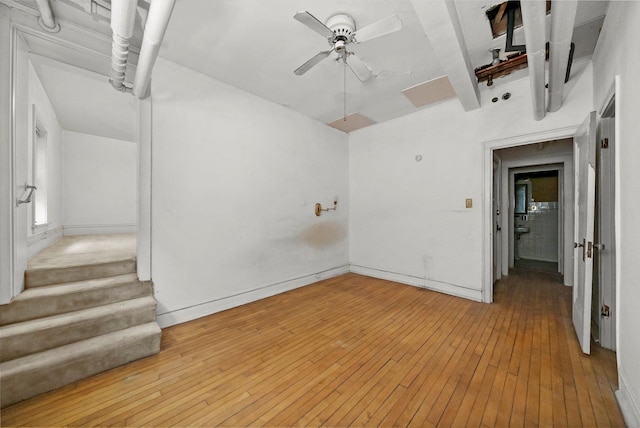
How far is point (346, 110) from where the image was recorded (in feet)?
13.3

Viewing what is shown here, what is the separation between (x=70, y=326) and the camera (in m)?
1.96

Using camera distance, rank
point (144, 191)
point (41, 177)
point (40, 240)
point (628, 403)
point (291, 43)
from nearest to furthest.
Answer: point (628, 403)
point (291, 43)
point (144, 191)
point (40, 240)
point (41, 177)

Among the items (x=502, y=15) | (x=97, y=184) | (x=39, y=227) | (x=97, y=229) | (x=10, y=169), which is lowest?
(x=97, y=229)

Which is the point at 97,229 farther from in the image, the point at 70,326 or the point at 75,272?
the point at 70,326

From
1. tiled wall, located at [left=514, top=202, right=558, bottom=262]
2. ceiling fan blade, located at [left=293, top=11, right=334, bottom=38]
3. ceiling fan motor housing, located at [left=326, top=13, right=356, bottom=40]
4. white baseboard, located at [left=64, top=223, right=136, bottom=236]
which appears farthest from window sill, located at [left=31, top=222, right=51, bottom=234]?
tiled wall, located at [left=514, top=202, right=558, bottom=262]

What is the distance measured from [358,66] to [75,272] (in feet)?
11.6

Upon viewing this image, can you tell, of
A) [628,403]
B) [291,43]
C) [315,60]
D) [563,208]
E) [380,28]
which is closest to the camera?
[628,403]

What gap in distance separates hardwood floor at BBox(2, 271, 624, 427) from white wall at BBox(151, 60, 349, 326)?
525mm

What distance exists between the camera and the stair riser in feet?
6.26

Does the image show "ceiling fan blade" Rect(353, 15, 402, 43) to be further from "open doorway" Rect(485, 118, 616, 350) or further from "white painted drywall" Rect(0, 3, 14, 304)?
"white painted drywall" Rect(0, 3, 14, 304)

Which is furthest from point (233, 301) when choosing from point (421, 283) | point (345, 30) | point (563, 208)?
point (563, 208)

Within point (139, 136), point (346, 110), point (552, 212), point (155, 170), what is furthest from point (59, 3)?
point (552, 212)

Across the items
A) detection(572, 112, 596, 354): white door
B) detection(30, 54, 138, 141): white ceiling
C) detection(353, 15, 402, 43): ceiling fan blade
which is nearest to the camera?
detection(353, 15, 402, 43): ceiling fan blade

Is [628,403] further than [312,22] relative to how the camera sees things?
No
